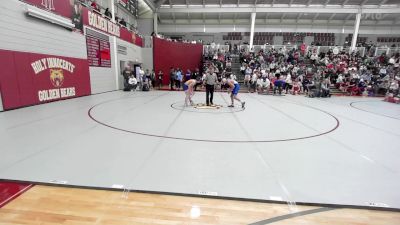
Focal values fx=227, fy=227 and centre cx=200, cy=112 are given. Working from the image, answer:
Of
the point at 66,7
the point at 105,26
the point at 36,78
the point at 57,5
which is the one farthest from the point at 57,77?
the point at 105,26

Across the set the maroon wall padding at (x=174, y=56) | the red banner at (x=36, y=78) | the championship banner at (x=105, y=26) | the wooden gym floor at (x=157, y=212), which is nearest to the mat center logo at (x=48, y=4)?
Result: the red banner at (x=36, y=78)

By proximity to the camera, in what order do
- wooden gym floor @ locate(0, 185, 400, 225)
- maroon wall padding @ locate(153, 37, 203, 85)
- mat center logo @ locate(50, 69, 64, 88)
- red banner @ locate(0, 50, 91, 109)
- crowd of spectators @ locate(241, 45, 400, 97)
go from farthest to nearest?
maroon wall padding @ locate(153, 37, 203, 85), crowd of spectators @ locate(241, 45, 400, 97), mat center logo @ locate(50, 69, 64, 88), red banner @ locate(0, 50, 91, 109), wooden gym floor @ locate(0, 185, 400, 225)

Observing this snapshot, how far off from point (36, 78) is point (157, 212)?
8186mm

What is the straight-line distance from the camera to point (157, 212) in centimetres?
223

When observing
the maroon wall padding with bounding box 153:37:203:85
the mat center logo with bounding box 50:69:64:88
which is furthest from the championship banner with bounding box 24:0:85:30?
the maroon wall padding with bounding box 153:37:203:85

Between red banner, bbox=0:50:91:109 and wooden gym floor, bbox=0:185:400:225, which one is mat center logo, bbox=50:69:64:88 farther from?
wooden gym floor, bbox=0:185:400:225

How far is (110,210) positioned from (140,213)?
30cm

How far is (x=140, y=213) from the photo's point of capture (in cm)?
220

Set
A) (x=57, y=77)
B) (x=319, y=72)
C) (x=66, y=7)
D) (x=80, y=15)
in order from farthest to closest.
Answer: (x=319, y=72) → (x=80, y=15) → (x=66, y=7) → (x=57, y=77)

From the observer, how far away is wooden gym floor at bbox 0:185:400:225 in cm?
210

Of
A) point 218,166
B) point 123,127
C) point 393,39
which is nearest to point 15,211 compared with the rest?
point 218,166

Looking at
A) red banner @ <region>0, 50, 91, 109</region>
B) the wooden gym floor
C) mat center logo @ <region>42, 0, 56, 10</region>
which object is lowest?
the wooden gym floor

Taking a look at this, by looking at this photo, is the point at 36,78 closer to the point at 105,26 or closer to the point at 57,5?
the point at 57,5

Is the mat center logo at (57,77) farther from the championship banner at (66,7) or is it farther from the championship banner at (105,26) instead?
the championship banner at (105,26)
